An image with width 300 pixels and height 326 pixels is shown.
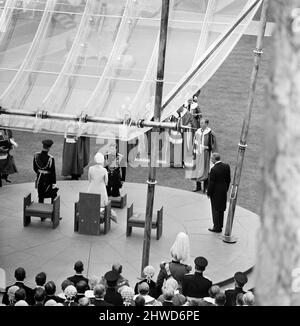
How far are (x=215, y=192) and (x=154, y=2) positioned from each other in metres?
3.15

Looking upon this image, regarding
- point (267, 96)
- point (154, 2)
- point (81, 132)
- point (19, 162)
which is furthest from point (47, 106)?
point (267, 96)

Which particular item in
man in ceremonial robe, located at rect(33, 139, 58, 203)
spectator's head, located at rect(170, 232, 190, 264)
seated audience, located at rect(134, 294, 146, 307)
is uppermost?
man in ceremonial robe, located at rect(33, 139, 58, 203)

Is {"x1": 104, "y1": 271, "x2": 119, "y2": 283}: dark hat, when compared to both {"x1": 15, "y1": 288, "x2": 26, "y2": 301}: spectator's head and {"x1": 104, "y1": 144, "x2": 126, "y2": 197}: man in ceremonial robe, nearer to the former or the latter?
{"x1": 15, "y1": 288, "x2": 26, "y2": 301}: spectator's head

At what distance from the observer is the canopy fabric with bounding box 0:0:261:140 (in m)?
9.37

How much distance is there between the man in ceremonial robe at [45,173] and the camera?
11.6 m

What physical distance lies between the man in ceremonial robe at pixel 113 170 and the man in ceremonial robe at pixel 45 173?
1076mm

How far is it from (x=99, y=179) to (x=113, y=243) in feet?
3.52

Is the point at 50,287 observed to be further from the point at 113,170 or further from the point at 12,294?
the point at 113,170

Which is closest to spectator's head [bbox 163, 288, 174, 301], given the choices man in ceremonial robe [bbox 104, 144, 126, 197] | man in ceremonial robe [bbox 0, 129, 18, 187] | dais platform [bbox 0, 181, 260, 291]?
dais platform [bbox 0, 181, 260, 291]

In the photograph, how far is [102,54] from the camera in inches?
408

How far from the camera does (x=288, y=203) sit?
989 millimetres

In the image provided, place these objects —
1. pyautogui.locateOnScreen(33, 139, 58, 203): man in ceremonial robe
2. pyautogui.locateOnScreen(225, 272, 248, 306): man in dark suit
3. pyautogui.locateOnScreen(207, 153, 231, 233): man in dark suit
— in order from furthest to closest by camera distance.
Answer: pyautogui.locateOnScreen(33, 139, 58, 203): man in ceremonial robe < pyautogui.locateOnScreen(207, 153, 231, 233): man in dark suit < pyautogui.locateOnScreen(225, 272, 248, 306): man in dark suit

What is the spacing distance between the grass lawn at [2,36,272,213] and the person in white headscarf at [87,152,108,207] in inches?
95.7

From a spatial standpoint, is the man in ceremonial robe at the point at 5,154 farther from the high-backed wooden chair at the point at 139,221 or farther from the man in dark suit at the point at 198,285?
the man in dark suit at the point at 198,285
